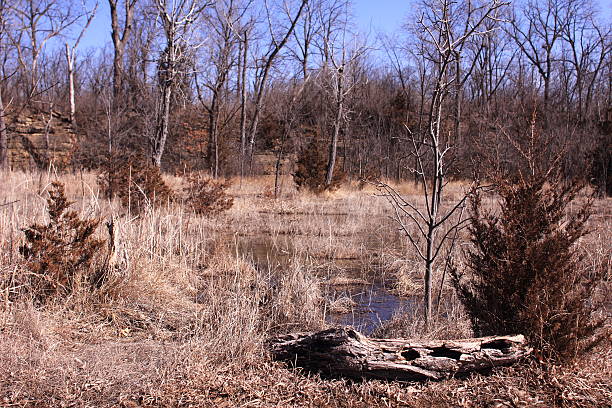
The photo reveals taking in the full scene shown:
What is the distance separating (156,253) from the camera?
6.48 m

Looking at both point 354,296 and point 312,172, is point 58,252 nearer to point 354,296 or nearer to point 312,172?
point 354,296

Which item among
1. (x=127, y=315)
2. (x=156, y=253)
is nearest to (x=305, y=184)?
(x=156, y=253)

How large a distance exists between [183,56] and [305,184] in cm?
759

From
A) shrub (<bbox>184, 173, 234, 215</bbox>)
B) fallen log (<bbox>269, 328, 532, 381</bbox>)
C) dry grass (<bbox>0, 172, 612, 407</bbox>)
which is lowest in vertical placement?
dry grass (<bbox>0, 172, 612, 407</bbox>)

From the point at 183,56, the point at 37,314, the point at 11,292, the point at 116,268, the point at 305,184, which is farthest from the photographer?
the point at 305,184

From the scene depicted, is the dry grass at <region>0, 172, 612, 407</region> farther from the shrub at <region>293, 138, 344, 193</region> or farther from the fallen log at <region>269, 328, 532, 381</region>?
the shrub at <region>293, 138, 344, 193</region>

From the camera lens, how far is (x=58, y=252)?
5.13 meters

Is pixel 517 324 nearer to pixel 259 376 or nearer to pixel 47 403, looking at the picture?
pixel 259 376

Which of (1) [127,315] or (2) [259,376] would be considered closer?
(2) [259,376]

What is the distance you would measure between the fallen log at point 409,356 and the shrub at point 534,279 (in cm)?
23

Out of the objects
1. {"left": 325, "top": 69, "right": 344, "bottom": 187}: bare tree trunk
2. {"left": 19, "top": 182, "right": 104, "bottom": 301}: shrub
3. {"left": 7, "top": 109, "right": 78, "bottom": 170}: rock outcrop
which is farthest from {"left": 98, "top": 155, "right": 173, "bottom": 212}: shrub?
{"left": 7, "top": 109, "right": 78, "bottom": 170}: rock outcrop

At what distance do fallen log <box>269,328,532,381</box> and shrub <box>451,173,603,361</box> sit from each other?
0.23m

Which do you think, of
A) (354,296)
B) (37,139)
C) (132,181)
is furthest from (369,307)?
(37,139)

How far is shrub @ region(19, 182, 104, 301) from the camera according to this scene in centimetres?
495
